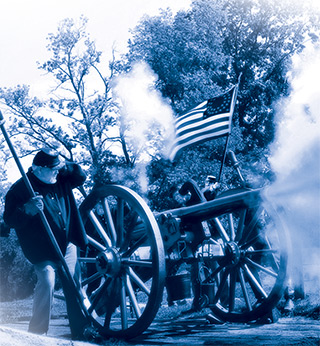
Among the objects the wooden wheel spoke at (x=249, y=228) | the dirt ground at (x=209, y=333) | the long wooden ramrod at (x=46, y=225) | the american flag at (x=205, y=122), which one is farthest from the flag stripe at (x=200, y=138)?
the long wooden ramrod at (x=46, y=225)

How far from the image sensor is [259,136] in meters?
17.1

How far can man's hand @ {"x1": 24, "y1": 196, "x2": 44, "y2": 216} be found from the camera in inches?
162

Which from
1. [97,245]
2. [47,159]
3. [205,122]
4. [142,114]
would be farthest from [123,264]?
[142,114]

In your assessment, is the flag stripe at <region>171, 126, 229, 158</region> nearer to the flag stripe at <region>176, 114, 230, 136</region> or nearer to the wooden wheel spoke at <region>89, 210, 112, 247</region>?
the flag stripe at <region>176, 114, 230, 136</region>

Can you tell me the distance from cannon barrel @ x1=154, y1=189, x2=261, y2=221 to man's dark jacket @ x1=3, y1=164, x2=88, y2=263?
972mm

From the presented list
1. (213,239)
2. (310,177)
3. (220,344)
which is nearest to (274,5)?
(213,239)

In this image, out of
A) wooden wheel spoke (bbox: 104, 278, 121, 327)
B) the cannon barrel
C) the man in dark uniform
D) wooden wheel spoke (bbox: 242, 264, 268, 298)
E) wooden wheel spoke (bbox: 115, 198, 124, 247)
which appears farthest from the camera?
wooden wheel spoke (bbox: 242, 264, 268, 298)

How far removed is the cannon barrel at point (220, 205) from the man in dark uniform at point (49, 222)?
1.00 meters

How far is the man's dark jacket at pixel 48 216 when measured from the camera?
429 centimetres

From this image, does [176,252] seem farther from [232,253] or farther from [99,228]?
[99,228]

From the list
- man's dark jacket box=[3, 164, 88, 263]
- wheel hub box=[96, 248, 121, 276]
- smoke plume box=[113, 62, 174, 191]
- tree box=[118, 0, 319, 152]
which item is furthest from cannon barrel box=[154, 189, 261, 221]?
tree box=[118, 0, 319, 152]

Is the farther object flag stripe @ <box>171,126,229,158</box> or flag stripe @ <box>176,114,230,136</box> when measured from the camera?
flag stripe @ <box>176,114,230,136</box>

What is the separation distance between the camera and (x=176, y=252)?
538 centimetres

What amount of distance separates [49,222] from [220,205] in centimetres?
163
